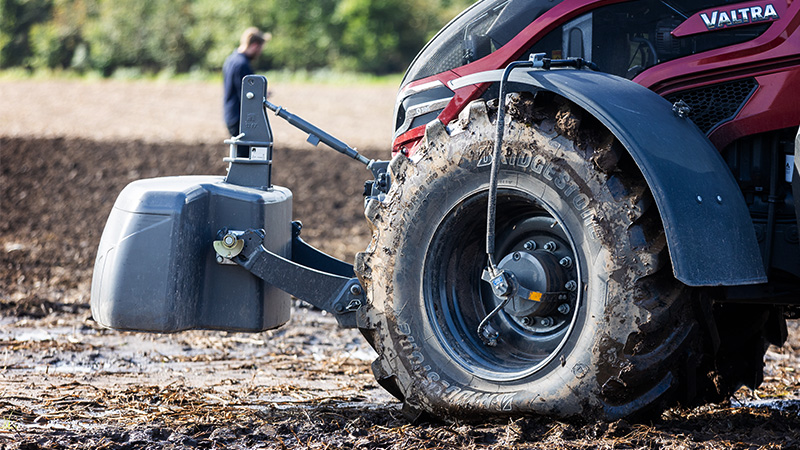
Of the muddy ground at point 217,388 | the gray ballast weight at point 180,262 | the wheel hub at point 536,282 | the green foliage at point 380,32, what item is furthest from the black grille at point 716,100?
the green foliage at point 380,32

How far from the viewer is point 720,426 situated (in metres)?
3.64

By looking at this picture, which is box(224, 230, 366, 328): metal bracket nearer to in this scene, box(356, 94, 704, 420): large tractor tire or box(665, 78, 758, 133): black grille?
box(356, 94, 704, 420): large tractor tire

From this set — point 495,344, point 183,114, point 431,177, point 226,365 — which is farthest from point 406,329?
point 183,114

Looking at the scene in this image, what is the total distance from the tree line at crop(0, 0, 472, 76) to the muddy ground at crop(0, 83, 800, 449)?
2182 centimetres

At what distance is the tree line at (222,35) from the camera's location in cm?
3209

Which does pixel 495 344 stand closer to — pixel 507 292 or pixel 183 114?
pixel 507 292

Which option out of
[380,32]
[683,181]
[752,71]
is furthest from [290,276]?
[380,32]

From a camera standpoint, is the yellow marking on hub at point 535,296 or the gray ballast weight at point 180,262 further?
the gray ballast weight at point 180,262

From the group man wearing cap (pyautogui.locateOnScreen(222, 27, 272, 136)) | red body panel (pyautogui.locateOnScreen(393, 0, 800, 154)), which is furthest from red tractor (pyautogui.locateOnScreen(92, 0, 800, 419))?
man wearing cap (pyautogui.locateOnScreen(222, 27, 272, 136))

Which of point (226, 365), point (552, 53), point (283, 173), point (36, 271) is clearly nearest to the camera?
point (552, 53)

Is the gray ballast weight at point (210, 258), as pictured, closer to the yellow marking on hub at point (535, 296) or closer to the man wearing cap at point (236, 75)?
the yellow marking on hub at point (535, 296)

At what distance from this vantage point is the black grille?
357cm

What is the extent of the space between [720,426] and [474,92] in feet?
5.54

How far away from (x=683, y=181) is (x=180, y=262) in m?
2.20
